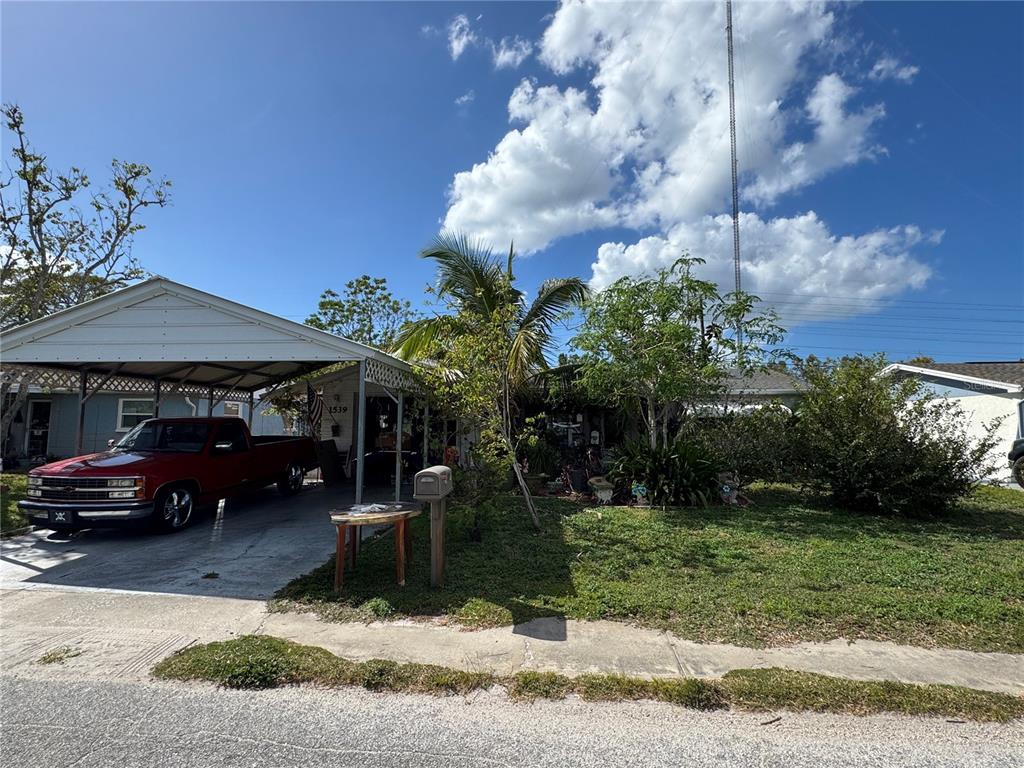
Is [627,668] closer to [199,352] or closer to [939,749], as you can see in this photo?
[939,749]

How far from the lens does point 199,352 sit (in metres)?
8.05

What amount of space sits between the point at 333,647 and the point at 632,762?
2413mm

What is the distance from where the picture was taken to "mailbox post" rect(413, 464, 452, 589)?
5289 millimetres

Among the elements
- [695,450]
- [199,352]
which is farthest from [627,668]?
[199,352]

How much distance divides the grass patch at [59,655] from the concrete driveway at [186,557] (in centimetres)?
126

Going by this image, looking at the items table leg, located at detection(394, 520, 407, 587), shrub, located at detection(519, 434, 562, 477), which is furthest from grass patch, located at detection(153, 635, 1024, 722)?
shrub, located at detection(519, 434, 562, 477)

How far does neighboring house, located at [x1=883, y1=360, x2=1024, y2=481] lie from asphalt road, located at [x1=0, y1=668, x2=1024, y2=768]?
42.2 feet

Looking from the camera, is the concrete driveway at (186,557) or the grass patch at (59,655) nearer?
the grass patch at (59,655)

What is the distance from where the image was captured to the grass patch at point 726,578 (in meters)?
4.44

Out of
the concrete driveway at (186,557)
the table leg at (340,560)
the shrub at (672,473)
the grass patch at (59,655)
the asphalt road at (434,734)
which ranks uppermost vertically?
the shrub at (672,473)

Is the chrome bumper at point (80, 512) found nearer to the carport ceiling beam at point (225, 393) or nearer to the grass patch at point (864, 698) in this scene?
the carport ceiling beam at point (225, 393)

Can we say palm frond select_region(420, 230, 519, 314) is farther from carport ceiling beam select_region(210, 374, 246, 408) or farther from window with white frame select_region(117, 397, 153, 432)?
window with white frame select_region(117, 397, 153, 432)

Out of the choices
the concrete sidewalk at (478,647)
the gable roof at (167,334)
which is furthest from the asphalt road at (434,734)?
the gable roof at (167,334)

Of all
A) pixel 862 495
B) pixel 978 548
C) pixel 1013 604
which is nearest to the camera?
pixel 1013 604
